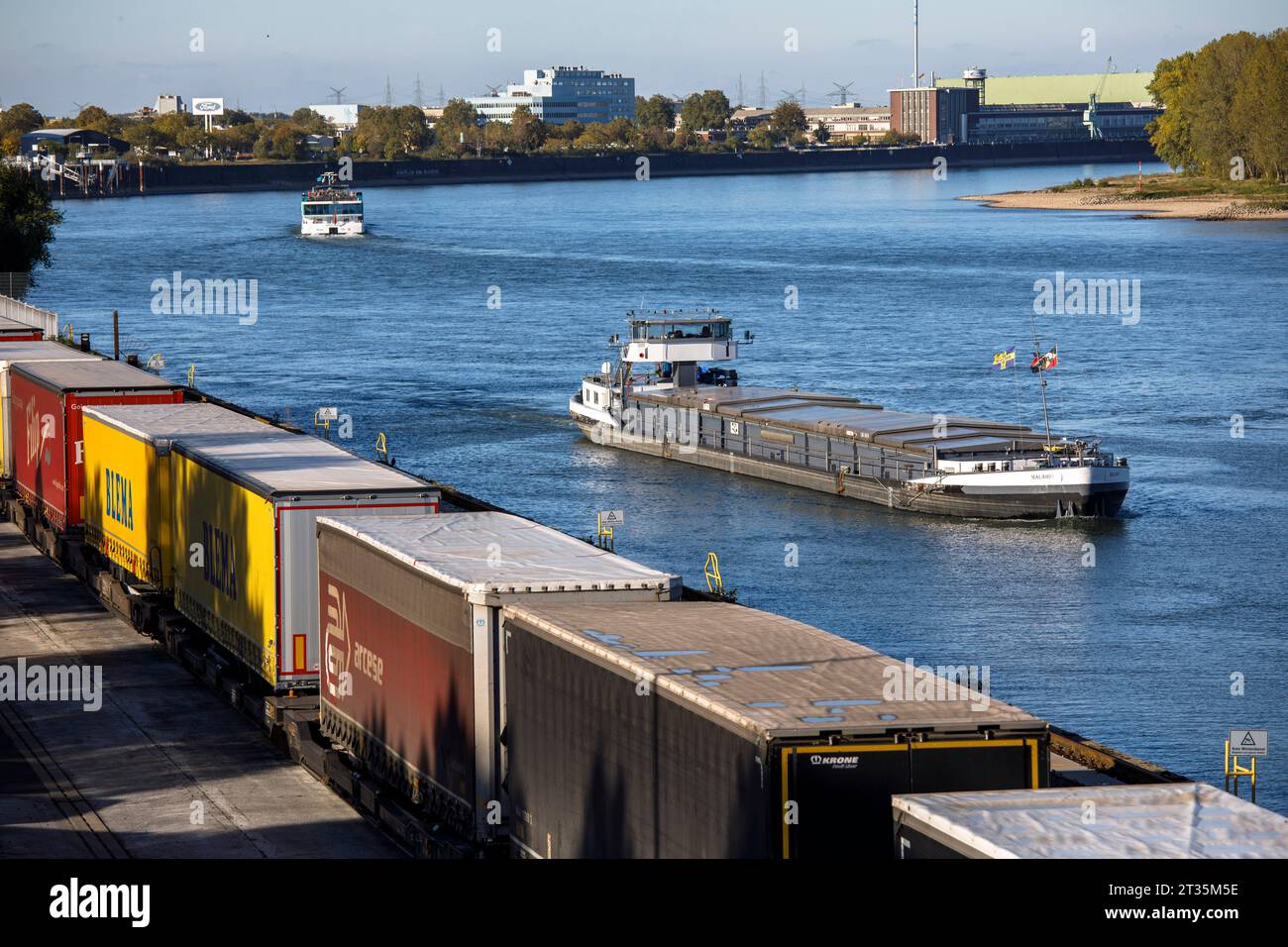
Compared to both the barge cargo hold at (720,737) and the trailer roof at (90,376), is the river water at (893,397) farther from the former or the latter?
the barge cargo hold at (720,737)

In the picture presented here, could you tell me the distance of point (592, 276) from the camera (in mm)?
148625

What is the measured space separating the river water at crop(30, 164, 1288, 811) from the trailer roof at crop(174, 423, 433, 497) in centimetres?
1612

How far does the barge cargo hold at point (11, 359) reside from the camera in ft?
162

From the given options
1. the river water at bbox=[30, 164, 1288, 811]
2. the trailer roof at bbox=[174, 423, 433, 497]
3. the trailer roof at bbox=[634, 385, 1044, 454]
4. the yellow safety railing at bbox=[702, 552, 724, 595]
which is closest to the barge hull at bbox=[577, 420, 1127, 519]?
the river water at bbox=[30, 164, 1288, 811]

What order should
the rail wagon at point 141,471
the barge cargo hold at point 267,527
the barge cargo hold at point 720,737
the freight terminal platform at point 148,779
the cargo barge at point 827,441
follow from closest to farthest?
1. the barge cargo hold at point 720,737
2. the freight terminal platform at point 148,779
3. the barge cargo hold at point 267,527
4. the rail wagon at point 141,471
5. the cargo barge at point 827,441

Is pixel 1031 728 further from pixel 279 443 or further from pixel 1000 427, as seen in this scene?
pixel 1000 427

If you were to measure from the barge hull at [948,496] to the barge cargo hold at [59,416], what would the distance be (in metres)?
28.1

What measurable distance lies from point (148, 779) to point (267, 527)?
4320mm

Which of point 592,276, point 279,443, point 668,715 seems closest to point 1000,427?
point 279,443

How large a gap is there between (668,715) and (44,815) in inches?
499

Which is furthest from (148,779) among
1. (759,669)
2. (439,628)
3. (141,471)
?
(759,669)

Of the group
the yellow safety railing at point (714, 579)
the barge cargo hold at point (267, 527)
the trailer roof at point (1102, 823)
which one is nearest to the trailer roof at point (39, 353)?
the yellow safety railing at point (714, 579)

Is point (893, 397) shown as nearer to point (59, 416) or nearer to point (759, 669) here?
point (59, 416)
